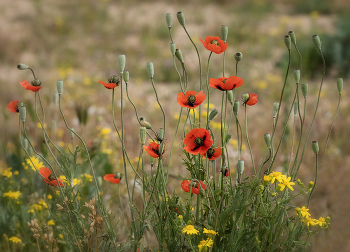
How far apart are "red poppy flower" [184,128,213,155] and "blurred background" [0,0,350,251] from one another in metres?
0.56

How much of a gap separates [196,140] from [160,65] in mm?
4480

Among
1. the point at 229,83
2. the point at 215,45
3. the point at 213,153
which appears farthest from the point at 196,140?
the point at 215,45

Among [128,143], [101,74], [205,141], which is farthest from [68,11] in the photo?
[205,141]

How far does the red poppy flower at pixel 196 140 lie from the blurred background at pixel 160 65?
1.83 feet

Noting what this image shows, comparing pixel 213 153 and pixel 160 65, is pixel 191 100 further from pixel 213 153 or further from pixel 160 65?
pixel 160 65

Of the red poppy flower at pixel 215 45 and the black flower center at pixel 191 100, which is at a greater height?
the red poppy flower at pixel 215 45

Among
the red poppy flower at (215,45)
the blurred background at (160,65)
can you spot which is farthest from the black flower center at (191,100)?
the blurred background at (160,65)

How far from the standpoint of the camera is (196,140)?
3.14 ft

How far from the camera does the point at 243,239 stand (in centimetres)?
98

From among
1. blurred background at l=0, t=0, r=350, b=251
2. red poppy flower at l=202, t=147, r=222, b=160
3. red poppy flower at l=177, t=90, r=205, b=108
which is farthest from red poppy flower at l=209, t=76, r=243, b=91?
blurred background at l=0, t=0, r=350, b=251

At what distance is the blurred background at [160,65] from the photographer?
2.15 meters

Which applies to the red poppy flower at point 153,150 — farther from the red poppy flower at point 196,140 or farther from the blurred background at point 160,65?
the blurred background at point 160,65

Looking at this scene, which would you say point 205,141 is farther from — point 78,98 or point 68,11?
point 68,11

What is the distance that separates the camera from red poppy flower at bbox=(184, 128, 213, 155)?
0.93m
